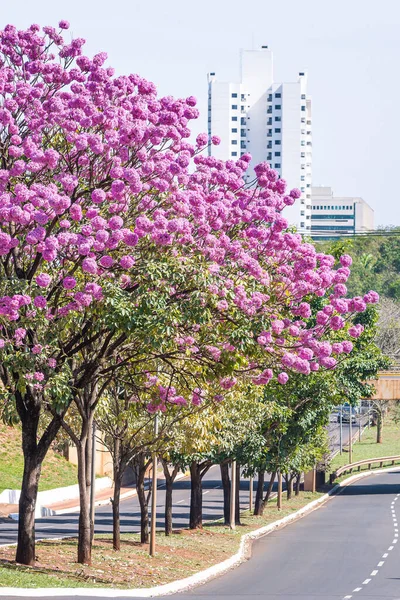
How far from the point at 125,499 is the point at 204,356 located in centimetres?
4244

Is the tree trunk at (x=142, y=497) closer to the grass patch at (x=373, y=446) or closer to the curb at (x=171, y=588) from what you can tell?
the curb at (x=171, y=588)

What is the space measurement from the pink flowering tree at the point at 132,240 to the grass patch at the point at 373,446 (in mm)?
59916

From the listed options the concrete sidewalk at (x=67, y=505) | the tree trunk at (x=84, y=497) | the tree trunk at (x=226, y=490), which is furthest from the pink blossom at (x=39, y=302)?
the tree trunk at (x=226, y=490)

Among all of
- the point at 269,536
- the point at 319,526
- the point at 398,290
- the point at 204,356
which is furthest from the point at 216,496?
the point at 398,290

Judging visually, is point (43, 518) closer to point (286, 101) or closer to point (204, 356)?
point (204, 356)

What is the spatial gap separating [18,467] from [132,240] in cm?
4113

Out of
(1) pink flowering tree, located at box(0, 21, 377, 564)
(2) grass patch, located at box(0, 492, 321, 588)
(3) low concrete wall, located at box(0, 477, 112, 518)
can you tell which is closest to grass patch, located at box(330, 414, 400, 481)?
(3) low concrete wall, located at box(0, 477, 112, 518)

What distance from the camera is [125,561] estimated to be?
27422mm

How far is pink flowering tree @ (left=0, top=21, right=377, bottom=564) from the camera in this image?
1884cm

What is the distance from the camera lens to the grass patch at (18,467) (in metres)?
55.3

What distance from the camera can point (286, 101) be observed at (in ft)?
610

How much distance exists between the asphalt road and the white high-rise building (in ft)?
377

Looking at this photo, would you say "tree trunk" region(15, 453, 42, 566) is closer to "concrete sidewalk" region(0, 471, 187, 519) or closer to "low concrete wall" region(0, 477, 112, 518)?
"concrete sidewalk" region(0, 471, 187, 519)

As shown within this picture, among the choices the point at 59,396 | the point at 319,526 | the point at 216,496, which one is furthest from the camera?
the point at 216,496
